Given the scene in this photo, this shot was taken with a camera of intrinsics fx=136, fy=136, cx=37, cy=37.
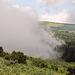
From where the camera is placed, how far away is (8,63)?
24844 millimetres

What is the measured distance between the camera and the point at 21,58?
30188 mm

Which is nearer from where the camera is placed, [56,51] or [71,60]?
[71,60]

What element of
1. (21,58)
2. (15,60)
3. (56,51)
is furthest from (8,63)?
(56,51)

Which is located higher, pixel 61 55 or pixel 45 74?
pixel 45 74

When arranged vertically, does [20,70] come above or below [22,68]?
above

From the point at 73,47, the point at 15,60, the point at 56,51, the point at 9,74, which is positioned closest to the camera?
the point at 9,74

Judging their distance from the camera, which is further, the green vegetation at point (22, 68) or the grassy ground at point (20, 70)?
the green vegetation at point (22, 68)

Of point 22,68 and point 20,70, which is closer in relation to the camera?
point 20,70

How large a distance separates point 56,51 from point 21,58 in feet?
418

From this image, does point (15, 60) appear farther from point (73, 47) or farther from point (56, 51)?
point (56, 51)

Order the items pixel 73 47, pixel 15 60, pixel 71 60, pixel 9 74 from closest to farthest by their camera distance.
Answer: pixel 9 74
pixel 15 60
pixel 71 60
pixel 73 47

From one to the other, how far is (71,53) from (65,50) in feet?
25.9

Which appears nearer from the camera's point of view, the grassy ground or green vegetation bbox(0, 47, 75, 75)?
the grassy ground

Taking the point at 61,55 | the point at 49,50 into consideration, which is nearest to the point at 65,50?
A: the point at 61,55
